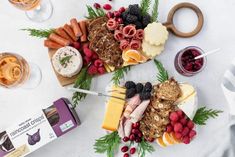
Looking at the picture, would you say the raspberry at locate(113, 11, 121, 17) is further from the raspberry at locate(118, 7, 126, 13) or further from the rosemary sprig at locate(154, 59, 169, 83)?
the rosemary sprig at locate(154, 59, 169, 83)

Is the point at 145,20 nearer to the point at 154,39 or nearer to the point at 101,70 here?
the point at 154,39

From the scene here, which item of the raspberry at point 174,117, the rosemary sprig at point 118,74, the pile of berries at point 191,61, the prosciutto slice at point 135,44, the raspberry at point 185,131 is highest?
the prosciutto slice at point 135,44

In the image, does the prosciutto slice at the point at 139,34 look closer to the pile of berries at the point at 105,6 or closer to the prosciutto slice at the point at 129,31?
the prosciutto slice at the point at 129,31

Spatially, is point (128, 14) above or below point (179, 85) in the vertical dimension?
above

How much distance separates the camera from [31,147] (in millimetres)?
1421

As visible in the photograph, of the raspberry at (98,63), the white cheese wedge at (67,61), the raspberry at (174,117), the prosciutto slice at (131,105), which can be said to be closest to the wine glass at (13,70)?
the white cheese wedge at (67,61)

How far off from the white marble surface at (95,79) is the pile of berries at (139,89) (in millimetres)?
54

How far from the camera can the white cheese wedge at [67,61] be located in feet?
4.74

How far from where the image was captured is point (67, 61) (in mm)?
1448

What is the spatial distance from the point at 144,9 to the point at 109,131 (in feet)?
1.25

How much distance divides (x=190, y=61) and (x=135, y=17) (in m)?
0.21

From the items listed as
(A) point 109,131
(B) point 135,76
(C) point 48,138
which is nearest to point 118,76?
(B) point 135,76

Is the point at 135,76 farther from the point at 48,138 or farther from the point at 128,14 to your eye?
the point at 48,138

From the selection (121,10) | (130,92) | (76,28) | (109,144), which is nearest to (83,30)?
(76,28)
